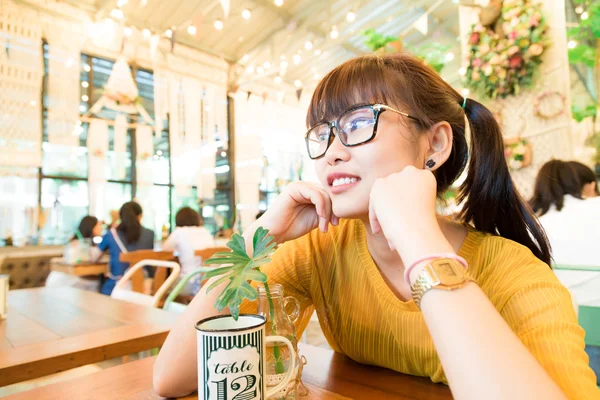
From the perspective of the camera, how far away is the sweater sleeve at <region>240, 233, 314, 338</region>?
3.40 ft

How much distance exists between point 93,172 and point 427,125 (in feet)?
21.4

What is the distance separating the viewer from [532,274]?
2.62 ft

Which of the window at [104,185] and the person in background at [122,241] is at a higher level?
the window at [104,185]

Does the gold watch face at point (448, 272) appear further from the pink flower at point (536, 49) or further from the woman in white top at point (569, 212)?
the pink flower at point (536, 49)

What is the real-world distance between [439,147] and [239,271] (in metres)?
0.65

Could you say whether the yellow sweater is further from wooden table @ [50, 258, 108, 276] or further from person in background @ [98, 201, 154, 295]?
wooden table @ [50, 258, 108, 276]

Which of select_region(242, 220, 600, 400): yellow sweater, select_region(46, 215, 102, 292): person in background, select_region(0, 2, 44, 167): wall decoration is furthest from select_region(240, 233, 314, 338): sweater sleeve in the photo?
select_region(0, 2, 44, 167): wall decoration

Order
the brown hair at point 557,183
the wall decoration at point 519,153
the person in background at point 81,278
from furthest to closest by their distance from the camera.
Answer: the person in background at point 81,278
the wall decoration at point 519,153
the brown hair at point 557,183

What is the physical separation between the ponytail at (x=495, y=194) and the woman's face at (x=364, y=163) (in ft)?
0.73

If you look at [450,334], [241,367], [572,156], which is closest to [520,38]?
[572,156]

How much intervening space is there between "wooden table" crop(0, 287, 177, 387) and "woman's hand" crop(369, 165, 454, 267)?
914 millimetres

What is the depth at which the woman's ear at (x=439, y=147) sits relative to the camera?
975 millimetres

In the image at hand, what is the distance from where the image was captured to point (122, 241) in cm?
404

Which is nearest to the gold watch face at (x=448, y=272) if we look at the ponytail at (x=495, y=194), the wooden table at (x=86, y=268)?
the ponytail at (x=495, y=194)
